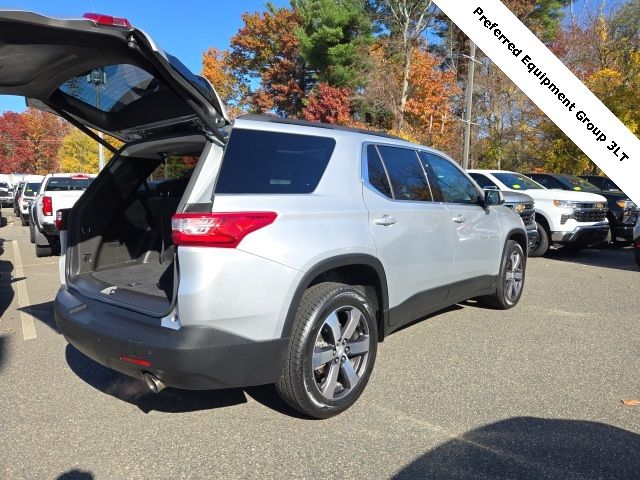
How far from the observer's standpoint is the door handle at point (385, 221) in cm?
350

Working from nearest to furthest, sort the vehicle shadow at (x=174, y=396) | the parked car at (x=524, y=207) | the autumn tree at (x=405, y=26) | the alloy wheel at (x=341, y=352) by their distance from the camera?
the alloy wheel at (x=341, y=352)
the vehicle shadow at (x=174, y=396)
the parked car at (x=524, y=207)
the autumn tree at (x=405, y=26)

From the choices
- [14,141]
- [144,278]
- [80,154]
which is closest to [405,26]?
[144,278]

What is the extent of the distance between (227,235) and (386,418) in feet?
5.24

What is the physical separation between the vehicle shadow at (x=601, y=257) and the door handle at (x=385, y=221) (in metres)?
6.79

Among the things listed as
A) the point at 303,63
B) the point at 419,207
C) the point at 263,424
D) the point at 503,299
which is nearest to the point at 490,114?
the point at 303,63

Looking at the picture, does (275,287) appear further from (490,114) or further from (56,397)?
(490,114)

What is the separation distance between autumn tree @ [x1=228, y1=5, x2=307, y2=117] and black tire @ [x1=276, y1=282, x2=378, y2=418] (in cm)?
3110

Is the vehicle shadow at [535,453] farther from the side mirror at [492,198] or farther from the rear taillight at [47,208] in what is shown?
the rear taillight at [47,208]

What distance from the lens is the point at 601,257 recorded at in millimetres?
10070

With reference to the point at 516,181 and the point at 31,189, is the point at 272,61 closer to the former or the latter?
the point at 31,189

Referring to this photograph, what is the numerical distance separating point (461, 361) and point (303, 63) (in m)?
32.2

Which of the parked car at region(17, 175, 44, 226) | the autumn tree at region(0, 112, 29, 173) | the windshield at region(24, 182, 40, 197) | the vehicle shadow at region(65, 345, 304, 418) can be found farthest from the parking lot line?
the autumn tree at region(0, 112, 29, 173)

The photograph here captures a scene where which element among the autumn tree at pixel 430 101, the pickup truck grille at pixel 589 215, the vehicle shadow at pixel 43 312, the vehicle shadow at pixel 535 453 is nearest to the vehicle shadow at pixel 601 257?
the pickup truck grille at pixel 589 215

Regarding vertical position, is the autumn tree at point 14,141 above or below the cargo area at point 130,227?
above
